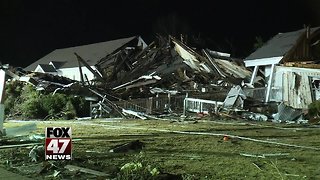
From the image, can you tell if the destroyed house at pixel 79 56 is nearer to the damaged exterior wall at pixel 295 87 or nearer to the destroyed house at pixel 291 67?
the destroyed house at pixel 291 67

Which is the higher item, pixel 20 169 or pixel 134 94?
pixel 134 94

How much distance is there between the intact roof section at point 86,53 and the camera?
48.9m

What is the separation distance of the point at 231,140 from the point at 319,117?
1003 centimetres

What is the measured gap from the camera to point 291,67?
2764 centimetres

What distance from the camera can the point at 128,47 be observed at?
47.8 metres

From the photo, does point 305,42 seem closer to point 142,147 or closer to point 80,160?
point 142,147

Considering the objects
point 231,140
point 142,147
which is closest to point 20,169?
point 142,147

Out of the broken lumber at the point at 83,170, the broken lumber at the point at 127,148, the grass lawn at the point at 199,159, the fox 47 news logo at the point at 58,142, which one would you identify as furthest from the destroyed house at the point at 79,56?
the fox 47 news logo at the point at 58,142

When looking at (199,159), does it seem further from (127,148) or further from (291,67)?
(291,67)

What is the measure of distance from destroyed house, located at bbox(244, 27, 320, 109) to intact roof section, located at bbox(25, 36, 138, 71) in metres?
17.0

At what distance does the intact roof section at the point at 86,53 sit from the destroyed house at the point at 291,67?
16977mm

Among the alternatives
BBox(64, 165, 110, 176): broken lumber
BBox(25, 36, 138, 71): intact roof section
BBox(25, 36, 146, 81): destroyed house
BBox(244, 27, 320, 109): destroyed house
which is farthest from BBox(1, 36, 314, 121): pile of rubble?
BBox(64, 165, 110, 176): broken lumber

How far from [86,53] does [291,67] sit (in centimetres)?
2950

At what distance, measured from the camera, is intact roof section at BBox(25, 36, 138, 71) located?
48.9m
